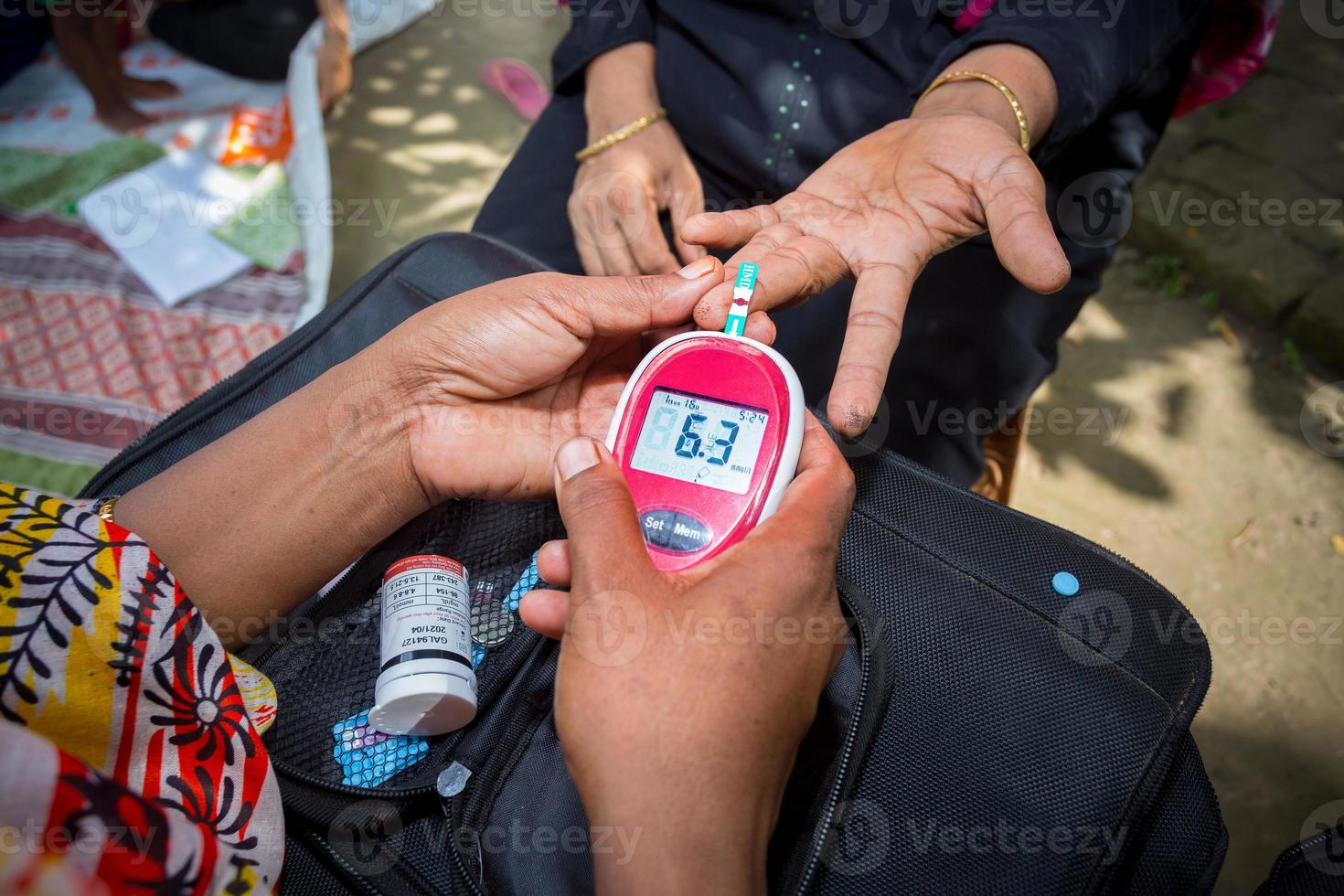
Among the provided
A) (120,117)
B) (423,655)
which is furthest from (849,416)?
(120,117)

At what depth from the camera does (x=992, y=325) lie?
1.43 meters

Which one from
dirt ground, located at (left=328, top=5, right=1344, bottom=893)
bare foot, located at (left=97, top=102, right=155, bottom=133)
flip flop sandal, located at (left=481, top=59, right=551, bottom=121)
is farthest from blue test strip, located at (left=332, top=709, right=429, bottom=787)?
flip flop sandal, located at (left=481, top=59, right=551, bottom=121)

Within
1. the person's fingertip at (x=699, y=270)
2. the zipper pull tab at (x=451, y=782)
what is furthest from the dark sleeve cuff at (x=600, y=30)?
the zipper pull tab at (x=451, y=782)

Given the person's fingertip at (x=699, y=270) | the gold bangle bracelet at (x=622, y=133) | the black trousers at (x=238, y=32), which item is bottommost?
the black trousers at (x=238, y=32)

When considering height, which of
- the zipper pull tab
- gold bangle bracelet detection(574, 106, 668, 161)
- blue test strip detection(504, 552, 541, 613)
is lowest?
the zipper pull tab

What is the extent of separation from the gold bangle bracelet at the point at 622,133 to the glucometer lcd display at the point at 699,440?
68 centimetres

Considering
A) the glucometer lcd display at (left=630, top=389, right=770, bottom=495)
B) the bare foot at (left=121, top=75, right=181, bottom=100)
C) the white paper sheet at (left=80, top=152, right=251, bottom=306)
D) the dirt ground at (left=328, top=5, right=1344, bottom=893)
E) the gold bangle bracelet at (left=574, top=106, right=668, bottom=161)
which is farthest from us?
the bare foot at (left=121, top=75, right=181, bottom=100)

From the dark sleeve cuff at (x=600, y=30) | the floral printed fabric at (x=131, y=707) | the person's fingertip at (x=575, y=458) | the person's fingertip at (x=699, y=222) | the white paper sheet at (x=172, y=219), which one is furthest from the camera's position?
the white paper sheet at (x=172, y=219)

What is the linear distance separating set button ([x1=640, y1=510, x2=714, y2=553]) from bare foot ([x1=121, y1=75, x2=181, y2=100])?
124 inches

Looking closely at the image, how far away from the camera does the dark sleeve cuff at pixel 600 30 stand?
1.65m

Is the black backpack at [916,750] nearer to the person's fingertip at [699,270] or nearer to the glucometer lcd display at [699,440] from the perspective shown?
the glucometer lcd display at [699,440]

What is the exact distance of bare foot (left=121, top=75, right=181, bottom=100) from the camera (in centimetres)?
310

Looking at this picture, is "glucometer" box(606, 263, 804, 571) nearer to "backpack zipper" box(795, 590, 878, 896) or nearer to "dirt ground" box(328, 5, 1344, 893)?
"backpack zipper" box(795, 590, 878, 896)

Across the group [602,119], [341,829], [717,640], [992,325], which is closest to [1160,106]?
[992,325]
